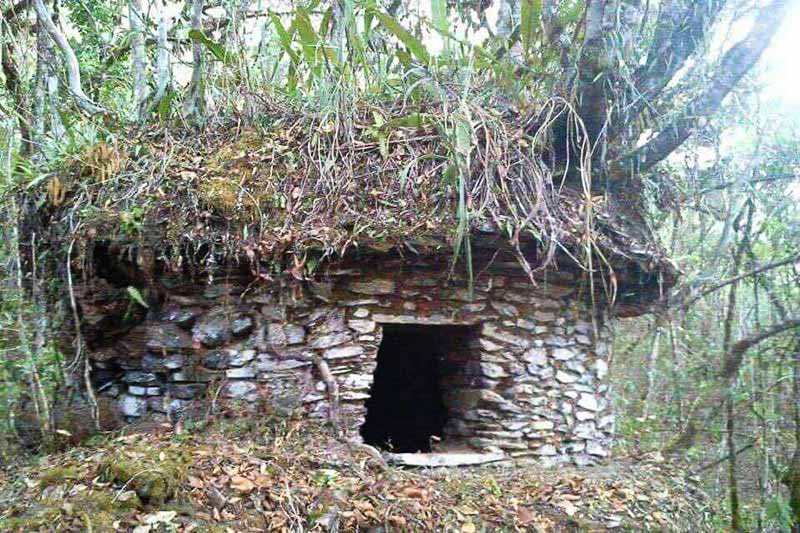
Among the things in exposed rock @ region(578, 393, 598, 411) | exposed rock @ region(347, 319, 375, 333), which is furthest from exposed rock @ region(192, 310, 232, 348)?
exposed rock @ region(578, 393, 598, 411)

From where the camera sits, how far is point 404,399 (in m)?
6.09

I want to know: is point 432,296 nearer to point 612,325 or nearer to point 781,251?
point 612,325

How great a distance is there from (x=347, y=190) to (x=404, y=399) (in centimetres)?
245

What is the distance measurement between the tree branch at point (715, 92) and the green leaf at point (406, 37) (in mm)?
1463

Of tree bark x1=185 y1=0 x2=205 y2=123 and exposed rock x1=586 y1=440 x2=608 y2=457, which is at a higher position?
tree bark x1=185 y1=0 x2=205 y2=123

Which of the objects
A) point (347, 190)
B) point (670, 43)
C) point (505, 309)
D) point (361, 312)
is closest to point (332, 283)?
point (361, 312)

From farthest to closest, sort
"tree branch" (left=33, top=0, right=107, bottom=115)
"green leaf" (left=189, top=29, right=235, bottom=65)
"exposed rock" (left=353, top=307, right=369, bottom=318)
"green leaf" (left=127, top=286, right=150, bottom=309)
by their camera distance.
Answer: "tree branch" (left=33, top=0, right=107, bottom=115) < "green leaf" (left=189, top=29, right=235, bottom=65) < "exposed rock" (left=353, top=307, right=369, bottom=318) < "green leaf" (left=127, top=286, right=150, bottom=309)

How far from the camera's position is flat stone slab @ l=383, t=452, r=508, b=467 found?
4.26 meters

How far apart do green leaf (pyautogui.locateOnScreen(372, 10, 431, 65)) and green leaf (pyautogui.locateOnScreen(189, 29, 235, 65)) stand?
44.6 inches

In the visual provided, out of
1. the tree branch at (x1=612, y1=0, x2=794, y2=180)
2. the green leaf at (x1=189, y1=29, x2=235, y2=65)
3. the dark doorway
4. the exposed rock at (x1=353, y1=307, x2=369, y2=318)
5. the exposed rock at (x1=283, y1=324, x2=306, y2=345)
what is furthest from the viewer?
the dark doorway

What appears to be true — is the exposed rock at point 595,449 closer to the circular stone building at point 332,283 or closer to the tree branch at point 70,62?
the circular stone building at point 332,283

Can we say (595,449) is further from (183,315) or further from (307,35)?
(307,35)

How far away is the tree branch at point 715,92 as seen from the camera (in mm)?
3730

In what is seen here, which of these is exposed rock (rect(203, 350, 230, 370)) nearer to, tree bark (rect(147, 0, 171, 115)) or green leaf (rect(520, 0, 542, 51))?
tree bark (rect(147, 0, 171, 115))
